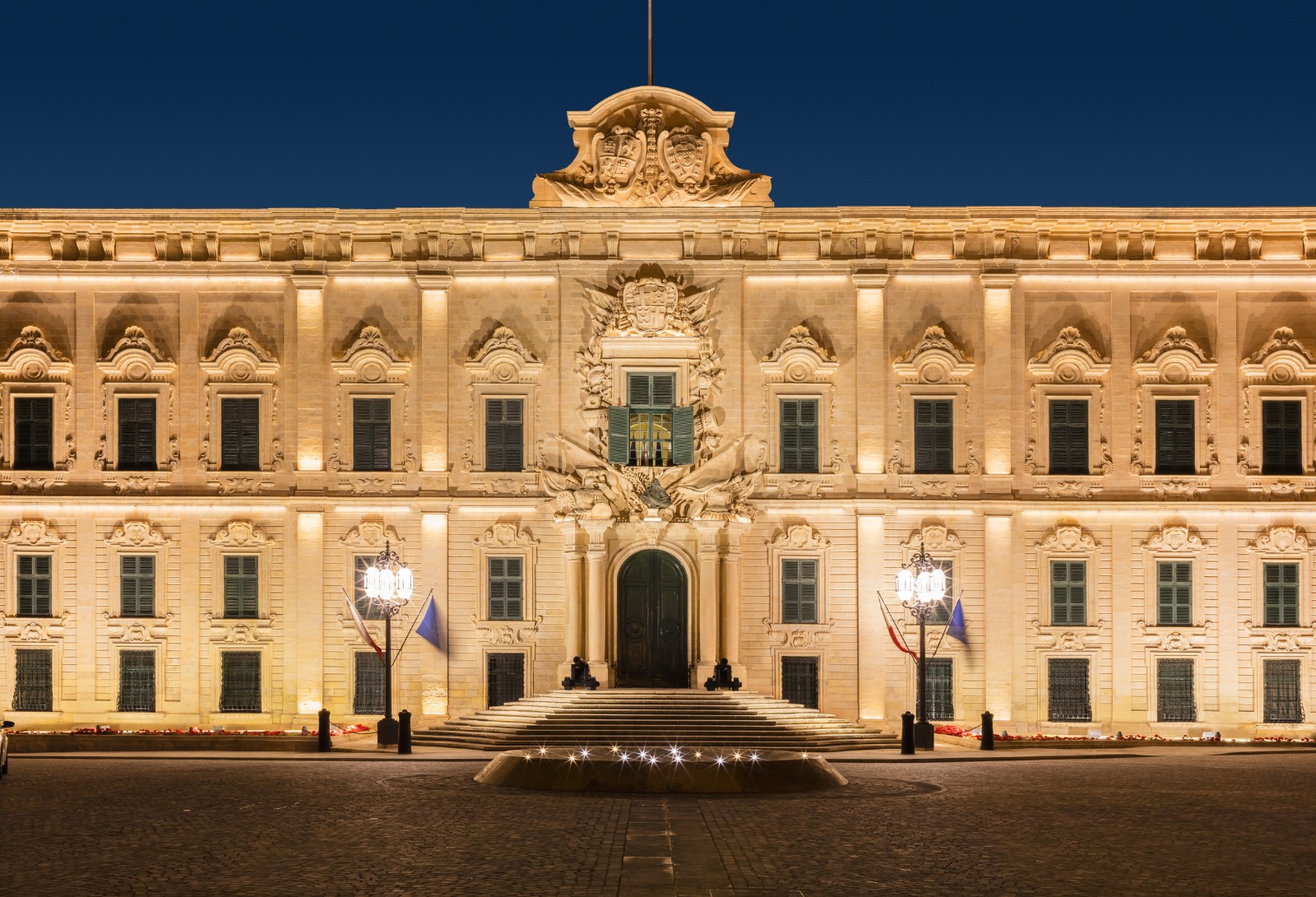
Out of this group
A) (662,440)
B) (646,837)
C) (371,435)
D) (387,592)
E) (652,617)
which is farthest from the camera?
(371,435)

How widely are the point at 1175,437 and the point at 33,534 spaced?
95.6ft

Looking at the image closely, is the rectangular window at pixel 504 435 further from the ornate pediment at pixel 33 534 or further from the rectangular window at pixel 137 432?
the ornate pediment at pixel 33 534

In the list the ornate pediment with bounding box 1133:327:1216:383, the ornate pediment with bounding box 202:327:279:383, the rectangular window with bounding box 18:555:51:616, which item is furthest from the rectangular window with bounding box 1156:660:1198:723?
the rectangular window with bounding box 18:555:51:616

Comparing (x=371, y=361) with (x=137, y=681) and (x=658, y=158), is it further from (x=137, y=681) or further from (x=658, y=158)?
(x=137, y=681)

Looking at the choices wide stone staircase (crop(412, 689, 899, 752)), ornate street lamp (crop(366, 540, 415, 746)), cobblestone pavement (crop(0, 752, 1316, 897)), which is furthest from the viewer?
wide stone staircase (crop(412, 689, 899, 752))

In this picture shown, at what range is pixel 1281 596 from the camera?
120ft

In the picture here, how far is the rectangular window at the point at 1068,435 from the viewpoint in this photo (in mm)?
36938

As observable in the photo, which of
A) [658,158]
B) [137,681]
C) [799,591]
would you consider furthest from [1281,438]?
[137,681]

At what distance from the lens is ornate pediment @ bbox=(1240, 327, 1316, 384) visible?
36.6 m

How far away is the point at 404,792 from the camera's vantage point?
22.9 meters

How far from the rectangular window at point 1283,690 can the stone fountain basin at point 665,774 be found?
1731 cm

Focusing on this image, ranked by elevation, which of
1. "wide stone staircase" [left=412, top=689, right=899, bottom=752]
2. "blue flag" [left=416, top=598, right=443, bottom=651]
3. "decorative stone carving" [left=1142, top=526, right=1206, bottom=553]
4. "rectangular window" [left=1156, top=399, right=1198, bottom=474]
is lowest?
"wide stone staircase" [left=412, top=689, right=899, bottom=752]

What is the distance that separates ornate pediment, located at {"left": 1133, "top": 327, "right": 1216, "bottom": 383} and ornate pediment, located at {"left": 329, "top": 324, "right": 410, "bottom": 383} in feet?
61.6

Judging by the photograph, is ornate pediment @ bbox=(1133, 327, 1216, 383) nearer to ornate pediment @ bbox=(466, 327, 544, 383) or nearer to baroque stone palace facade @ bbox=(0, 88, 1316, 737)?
baroque stone palace facade @ bbox=(0, 88, 1316, 737)
